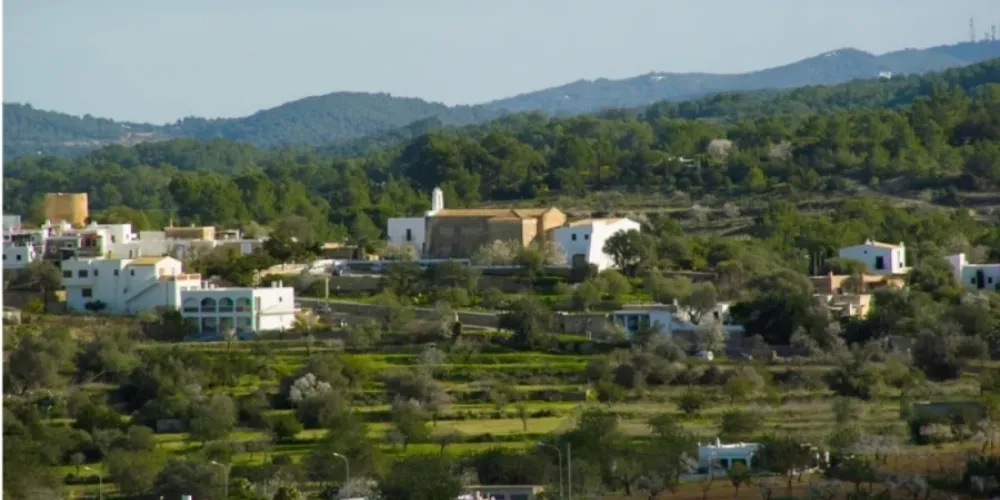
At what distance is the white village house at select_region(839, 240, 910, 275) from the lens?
110 feet

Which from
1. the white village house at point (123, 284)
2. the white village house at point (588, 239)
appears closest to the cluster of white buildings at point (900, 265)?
the white village house at point (588, 239)

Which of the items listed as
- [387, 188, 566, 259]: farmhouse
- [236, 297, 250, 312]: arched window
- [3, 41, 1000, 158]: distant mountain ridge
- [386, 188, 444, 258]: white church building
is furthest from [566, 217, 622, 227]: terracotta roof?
[3, 41, 1000, 158]: distant mountain ridge

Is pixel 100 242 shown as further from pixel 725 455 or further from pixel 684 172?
A: pixel 725 455

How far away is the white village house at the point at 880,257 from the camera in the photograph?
110 ft

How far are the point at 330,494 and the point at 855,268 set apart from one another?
53.1 ft

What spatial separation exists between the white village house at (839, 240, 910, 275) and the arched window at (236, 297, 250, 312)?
10125 millimetres

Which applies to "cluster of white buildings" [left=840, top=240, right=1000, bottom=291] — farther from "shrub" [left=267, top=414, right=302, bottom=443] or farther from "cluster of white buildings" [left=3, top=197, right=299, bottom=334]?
"shrub" [left=267, top=414, right=302, bottom=443]

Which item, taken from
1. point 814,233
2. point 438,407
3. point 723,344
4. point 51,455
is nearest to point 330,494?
point 51,455

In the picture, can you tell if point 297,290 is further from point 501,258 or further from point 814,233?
point 814,233

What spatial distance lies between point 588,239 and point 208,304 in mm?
6829

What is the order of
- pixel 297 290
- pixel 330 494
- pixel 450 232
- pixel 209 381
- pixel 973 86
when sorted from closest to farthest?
pixel 330 494 < pixel 209 381 < pixel 297 290 < pixel 450 232 < pixel 973 86

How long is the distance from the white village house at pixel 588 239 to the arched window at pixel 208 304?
6.17m

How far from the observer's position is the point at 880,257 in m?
33.6

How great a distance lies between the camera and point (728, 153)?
4812 centimetres
